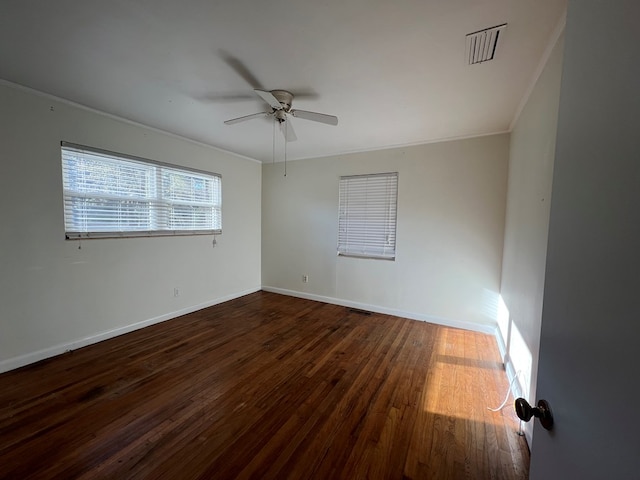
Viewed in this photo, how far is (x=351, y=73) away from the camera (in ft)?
6.52

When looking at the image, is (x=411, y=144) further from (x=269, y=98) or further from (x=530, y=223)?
(x=269, y=98)

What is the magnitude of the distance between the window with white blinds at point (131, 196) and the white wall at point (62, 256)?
0.10m

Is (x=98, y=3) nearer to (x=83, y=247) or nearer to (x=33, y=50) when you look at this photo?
(x=33, y=50)

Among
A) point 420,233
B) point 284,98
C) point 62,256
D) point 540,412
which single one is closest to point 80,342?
point 62,256

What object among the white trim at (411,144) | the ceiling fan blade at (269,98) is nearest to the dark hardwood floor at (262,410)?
the ceiling fan blade at (269,98)

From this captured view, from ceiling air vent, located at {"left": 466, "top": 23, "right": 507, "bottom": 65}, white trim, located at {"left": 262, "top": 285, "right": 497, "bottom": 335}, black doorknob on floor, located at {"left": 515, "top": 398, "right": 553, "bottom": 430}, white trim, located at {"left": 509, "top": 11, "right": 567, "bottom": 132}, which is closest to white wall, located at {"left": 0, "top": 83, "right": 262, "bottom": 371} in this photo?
white trim, located at {"left": 262, "top": 285, "right": 497, "bottom": 335}

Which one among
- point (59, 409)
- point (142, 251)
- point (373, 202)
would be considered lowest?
point (59, 409)

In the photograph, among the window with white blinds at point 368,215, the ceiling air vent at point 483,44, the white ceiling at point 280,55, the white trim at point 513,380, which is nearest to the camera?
the white ceiling at point 280,55

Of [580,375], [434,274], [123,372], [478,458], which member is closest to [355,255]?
[434,274]

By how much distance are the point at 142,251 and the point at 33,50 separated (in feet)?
6.82

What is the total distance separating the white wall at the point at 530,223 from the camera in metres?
1.59

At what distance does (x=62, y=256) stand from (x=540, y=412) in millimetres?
3729

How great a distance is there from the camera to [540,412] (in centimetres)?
66

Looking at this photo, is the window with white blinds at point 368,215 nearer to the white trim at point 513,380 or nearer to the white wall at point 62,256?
the white trim at point 513,380
